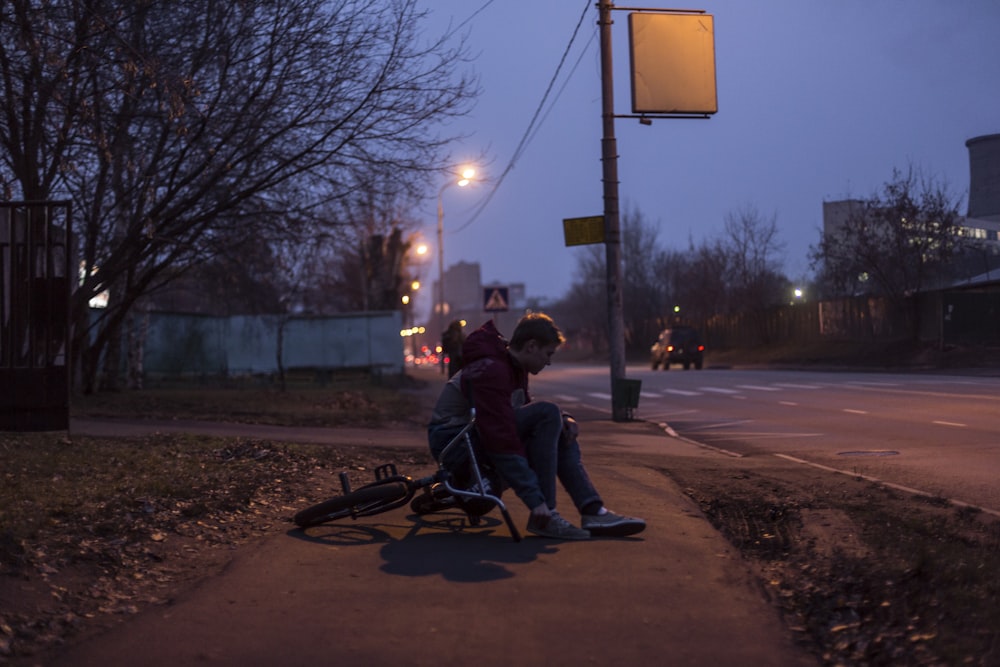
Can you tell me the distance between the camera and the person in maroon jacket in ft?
18.7

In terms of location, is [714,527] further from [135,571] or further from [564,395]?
[564,395]

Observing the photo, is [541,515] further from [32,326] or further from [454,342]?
[454,342]

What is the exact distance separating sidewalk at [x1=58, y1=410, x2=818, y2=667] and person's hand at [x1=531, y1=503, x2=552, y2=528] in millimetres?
132

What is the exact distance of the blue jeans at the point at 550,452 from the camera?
5.88m

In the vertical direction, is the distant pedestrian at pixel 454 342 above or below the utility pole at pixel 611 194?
below

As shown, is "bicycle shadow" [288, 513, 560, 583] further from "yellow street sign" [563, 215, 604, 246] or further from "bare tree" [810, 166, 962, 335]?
"bare tree" [810, 166, 962, 335]

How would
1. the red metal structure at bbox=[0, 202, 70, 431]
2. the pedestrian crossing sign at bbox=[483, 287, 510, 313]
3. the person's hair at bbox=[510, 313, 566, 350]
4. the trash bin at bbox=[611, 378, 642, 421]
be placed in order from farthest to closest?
the pedestrian crossing sign at bbox=[483, 287, 510, 313] → the trash bin at bbox=[611, 378, 642, 421] → the red metal structure at bbox=[0, 202, 70, 431] → the person's hair at bbox=[510, 313, 566, 350]

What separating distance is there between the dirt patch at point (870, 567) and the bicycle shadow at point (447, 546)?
1.36 meters

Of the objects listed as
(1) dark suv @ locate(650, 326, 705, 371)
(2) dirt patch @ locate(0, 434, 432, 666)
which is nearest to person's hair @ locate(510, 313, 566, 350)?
(2) dirt patch @ locate(0, 434, 432, 666)

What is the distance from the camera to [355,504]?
6.08 meters

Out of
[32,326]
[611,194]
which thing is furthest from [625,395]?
[32,326]

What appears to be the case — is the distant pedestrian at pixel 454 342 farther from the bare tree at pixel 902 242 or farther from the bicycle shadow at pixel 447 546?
the bare tree at pixel 902 242

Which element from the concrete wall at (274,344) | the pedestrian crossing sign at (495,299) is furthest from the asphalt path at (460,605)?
the concrete wall at (274,344)

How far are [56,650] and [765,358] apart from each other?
51121 millimetres
